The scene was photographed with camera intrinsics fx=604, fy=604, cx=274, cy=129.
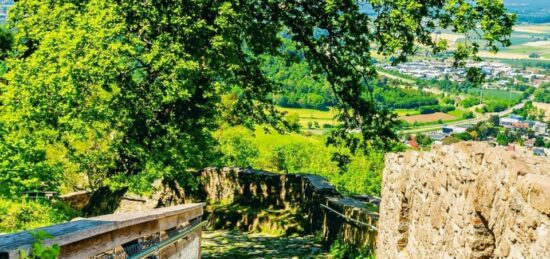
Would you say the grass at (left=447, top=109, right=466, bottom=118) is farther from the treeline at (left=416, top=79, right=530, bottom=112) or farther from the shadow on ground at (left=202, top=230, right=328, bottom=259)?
the shadow on ground at (left=202, top=230, right=328, bottom=259)

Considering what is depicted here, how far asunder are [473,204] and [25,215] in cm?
459

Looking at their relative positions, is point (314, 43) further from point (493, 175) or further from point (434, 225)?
point (493, 175)

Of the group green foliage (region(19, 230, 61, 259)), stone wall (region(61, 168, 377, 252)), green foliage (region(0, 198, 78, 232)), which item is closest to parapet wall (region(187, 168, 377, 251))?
stone wall (region(61, 168, 377, 252))

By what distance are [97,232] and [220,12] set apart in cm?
916

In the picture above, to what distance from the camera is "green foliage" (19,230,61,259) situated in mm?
2544

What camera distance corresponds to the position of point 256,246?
45.2 ft

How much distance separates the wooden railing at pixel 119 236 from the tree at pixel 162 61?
5.75 meters

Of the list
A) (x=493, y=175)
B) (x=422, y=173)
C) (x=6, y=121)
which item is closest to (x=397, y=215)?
(x=422, y=173)

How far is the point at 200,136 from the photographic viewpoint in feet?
43.8

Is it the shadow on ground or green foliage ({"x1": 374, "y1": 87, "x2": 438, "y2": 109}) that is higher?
green foliage ({"x1": 374, "y1": 87, "x2": 438, "y2": 109})

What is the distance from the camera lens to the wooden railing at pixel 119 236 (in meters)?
2.80

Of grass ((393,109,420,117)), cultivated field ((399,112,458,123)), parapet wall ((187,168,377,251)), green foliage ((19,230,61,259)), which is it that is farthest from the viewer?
grass ((393,109,420,117))

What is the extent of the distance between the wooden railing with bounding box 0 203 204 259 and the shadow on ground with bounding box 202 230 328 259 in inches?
269

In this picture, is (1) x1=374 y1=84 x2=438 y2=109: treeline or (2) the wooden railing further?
(1) x1=374 y1=84 x2=438 y2=109: treeline
